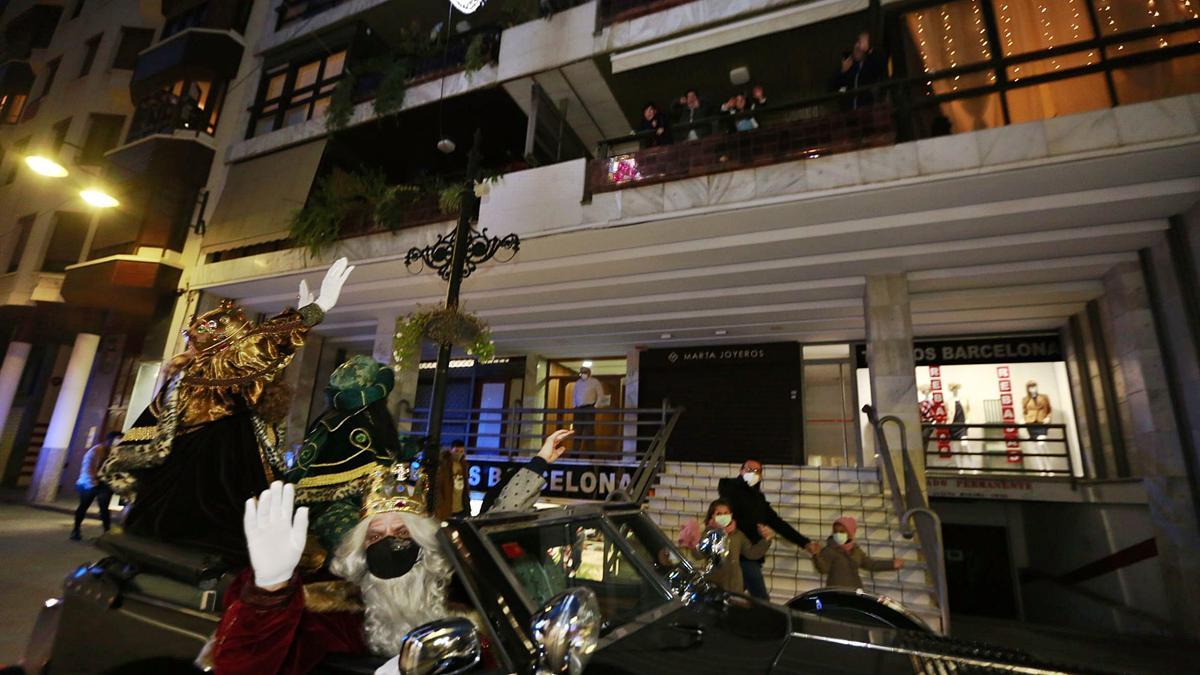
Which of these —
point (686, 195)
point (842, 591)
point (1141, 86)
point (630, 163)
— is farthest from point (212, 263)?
point (1141, 86)

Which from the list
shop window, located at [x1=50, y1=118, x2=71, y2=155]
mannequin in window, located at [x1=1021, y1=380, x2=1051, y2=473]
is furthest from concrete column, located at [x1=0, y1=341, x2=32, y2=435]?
mannequin in window, located at [x1=1021, y1=380, x2=1051, y2=473]

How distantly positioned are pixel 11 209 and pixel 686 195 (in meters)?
22.8

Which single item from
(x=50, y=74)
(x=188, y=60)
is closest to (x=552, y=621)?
(x=188, y=60)

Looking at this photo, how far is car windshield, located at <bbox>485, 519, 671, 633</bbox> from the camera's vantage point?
69.9 inches

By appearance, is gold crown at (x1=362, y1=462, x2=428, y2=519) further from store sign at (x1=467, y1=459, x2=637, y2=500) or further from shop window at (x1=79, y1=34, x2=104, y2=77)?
shop window at (x1=79, y1=34, x2=104, y2=77)

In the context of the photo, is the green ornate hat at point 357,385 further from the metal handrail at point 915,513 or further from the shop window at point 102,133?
the shop window at point 102,133

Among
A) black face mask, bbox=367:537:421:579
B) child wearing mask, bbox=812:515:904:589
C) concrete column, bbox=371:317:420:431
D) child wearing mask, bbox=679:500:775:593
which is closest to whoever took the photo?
black face mask, bbox=367:537:421:579

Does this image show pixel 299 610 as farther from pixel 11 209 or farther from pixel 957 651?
pixel 11 209

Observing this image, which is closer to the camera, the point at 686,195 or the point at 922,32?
the point at 686,195

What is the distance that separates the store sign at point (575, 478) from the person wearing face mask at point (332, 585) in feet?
26.0

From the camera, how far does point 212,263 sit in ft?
38.0

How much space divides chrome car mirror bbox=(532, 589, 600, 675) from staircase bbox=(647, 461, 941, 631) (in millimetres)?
5504

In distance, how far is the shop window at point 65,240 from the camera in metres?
14.6

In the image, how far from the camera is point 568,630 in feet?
4.16
